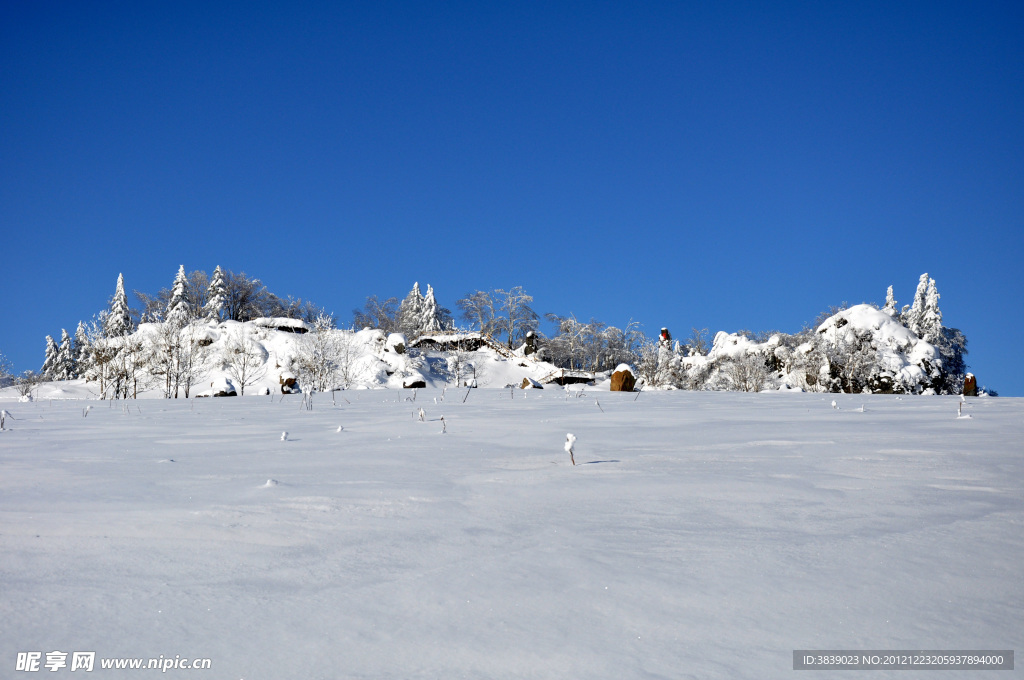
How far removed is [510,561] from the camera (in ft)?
4.88

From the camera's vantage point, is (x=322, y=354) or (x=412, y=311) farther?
(x=412, y=311)

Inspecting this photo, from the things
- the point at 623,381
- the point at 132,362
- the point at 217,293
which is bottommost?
the point at 623,381

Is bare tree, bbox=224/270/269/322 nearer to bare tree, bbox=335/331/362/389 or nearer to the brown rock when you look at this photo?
bare tree, bbox=335/331/362/389

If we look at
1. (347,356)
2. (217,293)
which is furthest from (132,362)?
(217,293)

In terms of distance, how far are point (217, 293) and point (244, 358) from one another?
23.1 metres

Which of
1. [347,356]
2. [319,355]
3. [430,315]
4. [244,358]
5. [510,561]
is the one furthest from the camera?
[430,315]

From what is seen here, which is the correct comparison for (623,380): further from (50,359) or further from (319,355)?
(50,359)

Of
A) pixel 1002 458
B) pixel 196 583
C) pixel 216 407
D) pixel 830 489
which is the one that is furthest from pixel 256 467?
pixel 216 407

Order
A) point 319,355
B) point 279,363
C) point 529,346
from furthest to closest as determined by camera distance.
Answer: point 529,346 < point 279,363 < point 319,355

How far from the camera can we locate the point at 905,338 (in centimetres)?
2730

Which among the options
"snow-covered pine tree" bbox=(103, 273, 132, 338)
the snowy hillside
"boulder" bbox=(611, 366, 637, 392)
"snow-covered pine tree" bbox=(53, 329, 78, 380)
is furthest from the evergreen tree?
"snow-covered pine tree" bbox=(53, 329, 78, 380)

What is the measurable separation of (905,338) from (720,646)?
32.2 metres

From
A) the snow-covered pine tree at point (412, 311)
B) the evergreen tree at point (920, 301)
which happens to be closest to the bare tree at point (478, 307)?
the snow-covered pine tree at point (412, 311)

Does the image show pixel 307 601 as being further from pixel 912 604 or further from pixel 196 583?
pixel 912 604
